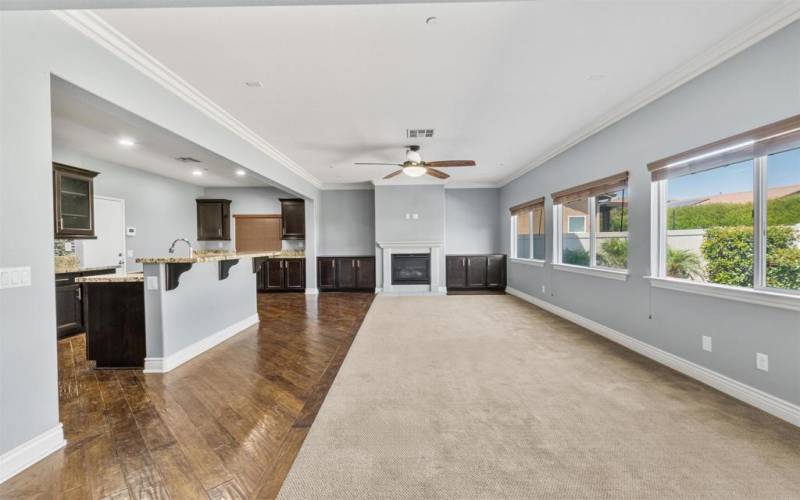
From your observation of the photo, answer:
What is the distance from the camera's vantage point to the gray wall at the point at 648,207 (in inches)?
88.0

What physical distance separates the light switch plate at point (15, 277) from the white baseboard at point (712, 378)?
4583 millimetres

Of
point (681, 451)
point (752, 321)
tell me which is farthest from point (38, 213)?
Result: point (752, 321)

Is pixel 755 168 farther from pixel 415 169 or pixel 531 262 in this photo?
pixel 531 262

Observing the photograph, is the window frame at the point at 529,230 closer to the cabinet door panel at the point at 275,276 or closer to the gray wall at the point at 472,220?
the gray wall at the point at 472,220

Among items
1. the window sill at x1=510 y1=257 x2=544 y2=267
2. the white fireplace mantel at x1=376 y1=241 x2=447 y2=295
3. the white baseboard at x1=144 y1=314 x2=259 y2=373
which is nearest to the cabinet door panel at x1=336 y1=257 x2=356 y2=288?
the white fireplace mantel at x1=376 y1=241 x2=447 y2=295

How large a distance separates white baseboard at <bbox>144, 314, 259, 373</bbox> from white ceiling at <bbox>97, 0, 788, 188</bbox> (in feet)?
8.29

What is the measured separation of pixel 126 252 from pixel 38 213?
203 inches

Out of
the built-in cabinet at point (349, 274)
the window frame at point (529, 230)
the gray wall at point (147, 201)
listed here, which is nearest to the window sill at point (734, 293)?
the window frame at point (529, 230)

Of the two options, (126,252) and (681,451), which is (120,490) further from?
(126,252)

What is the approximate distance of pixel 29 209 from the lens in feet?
5.98

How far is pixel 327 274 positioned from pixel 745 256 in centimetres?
720

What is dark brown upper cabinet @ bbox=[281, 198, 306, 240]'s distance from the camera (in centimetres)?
837

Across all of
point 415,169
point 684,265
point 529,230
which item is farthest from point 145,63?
point 529,230

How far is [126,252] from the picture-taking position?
611 cm
